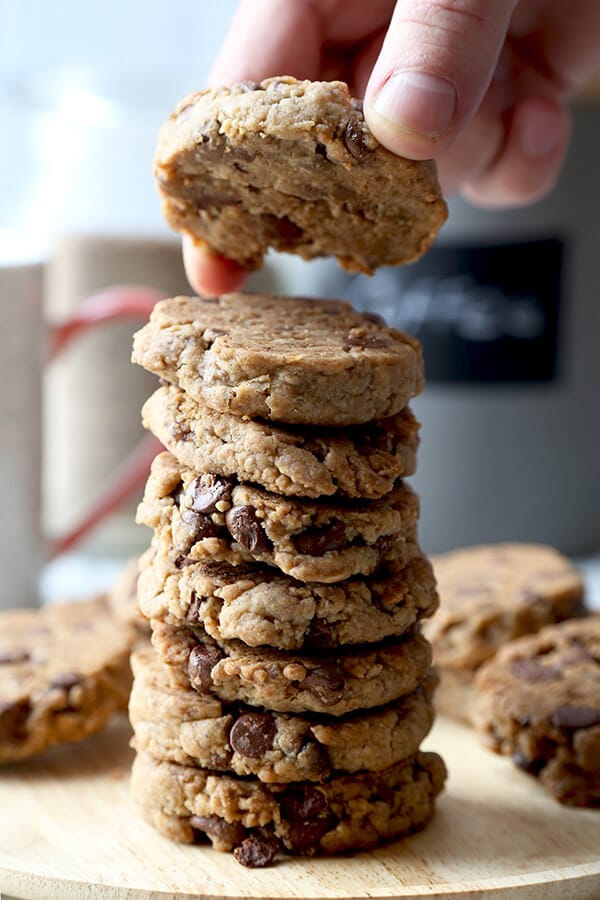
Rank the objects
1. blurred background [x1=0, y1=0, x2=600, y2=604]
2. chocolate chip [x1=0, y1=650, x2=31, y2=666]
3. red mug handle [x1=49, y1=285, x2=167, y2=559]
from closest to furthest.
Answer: chocolate chip [x1=0, y1=650, x2=31, y2=666]
red mug handle [x1=49, y1=285, x2=167, y2=559]
blurred background [x1=0, y1=0, x2=600, y2=604]

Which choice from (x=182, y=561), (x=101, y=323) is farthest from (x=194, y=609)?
(x=101, y=323)

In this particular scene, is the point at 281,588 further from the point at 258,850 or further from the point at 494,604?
the point at 494,604

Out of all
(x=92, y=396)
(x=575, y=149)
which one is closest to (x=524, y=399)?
(x=575, y=149)

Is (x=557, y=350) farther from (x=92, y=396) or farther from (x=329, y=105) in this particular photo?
A: (x=329, y=105)

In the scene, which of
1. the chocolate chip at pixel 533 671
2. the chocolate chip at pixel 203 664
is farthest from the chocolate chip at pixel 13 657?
the chocolate chip at pixel 533 671

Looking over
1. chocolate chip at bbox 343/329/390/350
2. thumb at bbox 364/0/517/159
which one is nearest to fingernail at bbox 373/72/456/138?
thumb at bbox 364/0/517/159

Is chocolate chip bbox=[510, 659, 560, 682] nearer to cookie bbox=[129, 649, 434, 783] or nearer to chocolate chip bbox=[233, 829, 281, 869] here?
cookie bbox=[129, 649, 434, 783]

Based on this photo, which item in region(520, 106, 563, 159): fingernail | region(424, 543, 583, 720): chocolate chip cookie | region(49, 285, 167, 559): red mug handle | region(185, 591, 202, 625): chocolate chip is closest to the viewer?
region(185, 591, 202, 625): chocolate chip
